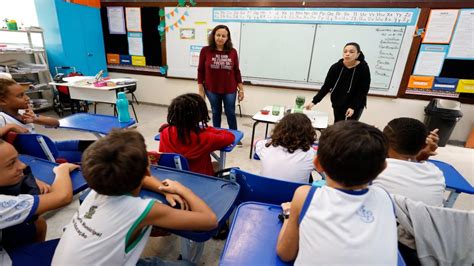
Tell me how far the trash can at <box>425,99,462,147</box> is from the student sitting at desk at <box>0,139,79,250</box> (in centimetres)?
421

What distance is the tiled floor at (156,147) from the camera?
1591 millimetres

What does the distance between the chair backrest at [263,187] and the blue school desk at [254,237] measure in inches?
4.3

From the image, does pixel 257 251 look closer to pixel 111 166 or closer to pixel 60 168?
pixel 111 166

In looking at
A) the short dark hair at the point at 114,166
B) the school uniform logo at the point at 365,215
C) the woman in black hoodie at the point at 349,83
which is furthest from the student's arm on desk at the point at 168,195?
the woman in black hoodie at the point at 349,83

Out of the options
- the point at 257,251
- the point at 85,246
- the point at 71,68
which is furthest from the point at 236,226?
the point at 71,68

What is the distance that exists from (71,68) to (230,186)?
460 centimetres

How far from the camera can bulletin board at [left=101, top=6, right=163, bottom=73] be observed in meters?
4.59

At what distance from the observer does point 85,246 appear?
2.30ft

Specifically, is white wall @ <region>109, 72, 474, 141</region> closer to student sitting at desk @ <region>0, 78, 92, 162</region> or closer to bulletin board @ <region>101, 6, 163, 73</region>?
bulletin board @ <region>101, 6, 163, 73</region>

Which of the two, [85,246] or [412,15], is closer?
[85,246]

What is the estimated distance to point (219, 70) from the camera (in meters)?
2.89

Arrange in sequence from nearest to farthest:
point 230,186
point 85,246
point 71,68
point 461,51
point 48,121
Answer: point 85,246 → point 230,186 → point 48,121 → point 461,51 → point 71,68

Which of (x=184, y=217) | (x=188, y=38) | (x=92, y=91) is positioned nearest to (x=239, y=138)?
(x=184, y=217)

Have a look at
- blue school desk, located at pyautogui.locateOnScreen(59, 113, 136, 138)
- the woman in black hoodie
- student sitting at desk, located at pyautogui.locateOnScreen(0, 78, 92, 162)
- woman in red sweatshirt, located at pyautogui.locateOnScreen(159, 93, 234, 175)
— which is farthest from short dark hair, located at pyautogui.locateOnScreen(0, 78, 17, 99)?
the woman in black hoodie
